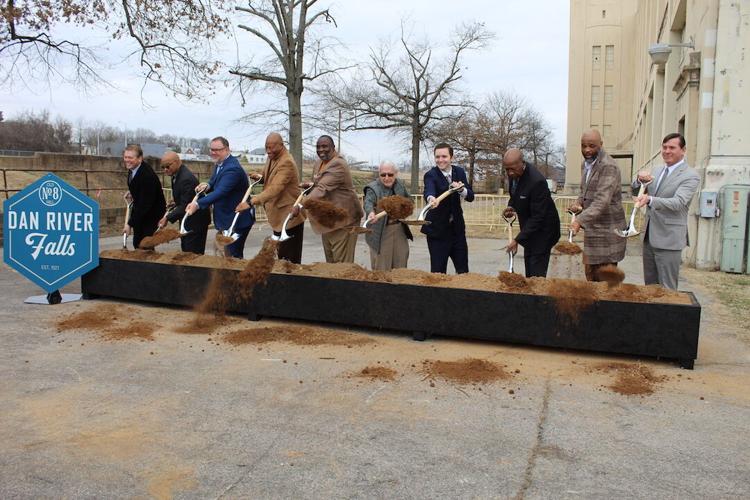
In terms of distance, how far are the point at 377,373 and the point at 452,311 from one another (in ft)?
3.46

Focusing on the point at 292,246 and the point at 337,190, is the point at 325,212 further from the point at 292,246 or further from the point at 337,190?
the point at 292,246

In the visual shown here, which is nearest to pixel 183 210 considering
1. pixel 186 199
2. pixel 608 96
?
pixel 186 199

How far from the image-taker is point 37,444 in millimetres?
3381

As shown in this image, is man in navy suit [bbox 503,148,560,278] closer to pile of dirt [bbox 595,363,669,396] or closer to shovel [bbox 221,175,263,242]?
pile of dirt [bbox 595,363,669,396]

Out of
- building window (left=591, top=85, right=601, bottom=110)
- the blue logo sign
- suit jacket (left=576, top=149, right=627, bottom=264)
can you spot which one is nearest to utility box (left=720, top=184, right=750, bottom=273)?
suit jacket (left=576, top=149, right=627, bottom=264)

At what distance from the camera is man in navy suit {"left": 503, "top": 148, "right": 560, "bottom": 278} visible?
5723 mm

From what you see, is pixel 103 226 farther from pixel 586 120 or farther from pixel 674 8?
pixel 586 120

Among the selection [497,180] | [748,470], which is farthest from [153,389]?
[497,180]

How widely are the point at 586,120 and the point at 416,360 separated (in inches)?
1862

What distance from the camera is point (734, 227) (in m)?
A: 9.75

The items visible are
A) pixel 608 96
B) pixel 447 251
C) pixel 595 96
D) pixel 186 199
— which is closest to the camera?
pixel 447 251

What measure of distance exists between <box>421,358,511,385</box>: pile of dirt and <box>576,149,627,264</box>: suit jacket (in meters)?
1.51

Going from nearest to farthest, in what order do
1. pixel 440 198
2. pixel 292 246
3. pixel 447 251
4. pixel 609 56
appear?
pixel 440 198
pixel 447 251
pixel 292 246
pixel 609 56

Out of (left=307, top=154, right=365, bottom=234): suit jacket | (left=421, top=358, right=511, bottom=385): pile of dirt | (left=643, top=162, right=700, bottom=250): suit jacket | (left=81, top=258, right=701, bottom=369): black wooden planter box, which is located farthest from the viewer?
(left=307, top=154, right=365, bottom=234): suit jacket
